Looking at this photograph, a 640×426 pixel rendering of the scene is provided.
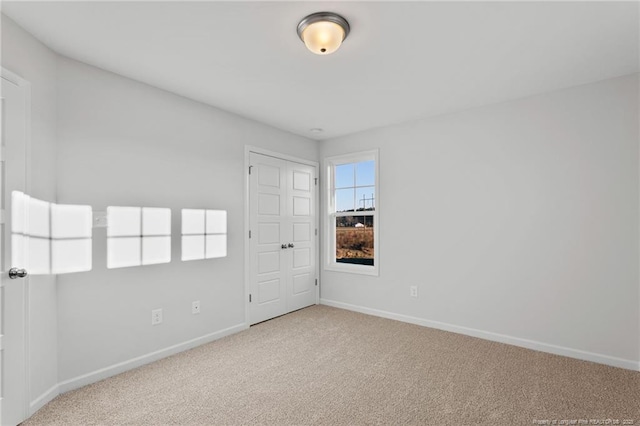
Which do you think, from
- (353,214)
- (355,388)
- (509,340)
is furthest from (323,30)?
(509,340)

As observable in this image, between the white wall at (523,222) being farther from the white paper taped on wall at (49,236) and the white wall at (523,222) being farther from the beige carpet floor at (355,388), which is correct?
the white paper taped on wall at (49,236)

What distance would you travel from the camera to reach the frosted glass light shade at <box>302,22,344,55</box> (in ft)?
6.38

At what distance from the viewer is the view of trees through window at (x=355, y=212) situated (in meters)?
4.41

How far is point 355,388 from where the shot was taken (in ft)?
7.82

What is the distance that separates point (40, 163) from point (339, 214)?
3.38 metres

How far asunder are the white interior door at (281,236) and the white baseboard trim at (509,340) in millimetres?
766

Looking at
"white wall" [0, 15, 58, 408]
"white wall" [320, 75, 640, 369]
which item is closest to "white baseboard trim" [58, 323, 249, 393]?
A: "white wall" [0, 15, 58, 408]

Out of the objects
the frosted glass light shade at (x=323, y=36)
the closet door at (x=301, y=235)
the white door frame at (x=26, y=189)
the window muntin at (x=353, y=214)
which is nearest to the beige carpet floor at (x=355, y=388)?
the white door frame at (x=26, y=189)

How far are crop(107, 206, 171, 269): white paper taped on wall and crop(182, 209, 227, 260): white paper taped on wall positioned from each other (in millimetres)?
184

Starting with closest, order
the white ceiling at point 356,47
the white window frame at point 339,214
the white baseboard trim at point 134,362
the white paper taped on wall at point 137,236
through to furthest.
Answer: the white ceiling at point 356,47 < the white baseboard trim at point 134,362 < the white paper taped on wall at point 137,236 < the white window frame at point 339,214

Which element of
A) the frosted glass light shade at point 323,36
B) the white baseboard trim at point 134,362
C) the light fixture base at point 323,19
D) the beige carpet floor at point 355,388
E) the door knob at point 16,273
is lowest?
the beige carpet floor at point 355,388

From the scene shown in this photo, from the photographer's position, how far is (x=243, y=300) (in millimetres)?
3713

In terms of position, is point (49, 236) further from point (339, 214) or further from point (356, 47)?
point (339, 214)

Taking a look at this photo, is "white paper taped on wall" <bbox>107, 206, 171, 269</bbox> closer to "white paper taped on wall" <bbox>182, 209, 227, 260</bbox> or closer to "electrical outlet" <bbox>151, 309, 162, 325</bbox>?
"white paper taped on wall" <bbox>182, 209, 227, 260</bbox>
